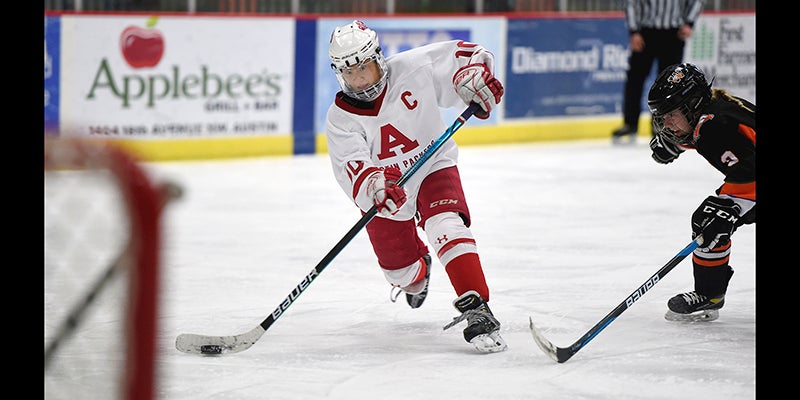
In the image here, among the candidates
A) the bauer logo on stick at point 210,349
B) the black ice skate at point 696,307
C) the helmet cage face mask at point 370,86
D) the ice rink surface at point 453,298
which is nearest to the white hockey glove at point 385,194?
the helmet cage face mask at point 370,86

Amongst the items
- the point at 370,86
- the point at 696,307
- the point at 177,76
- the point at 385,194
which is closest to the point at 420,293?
the point at 385,194

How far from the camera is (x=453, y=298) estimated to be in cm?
375

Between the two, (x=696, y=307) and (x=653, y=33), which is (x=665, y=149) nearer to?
(x=696, y=307)

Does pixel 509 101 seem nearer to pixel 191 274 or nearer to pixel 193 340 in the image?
pixel 191 274

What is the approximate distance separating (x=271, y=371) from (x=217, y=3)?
4834 mm

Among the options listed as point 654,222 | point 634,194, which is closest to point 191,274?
point 654,222

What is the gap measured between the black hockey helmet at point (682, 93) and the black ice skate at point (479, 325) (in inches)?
28.1

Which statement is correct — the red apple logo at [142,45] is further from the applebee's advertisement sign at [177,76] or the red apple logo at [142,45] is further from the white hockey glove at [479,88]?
the white hockey glove at [479,88]

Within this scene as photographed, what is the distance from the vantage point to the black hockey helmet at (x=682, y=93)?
314cm

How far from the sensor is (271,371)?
2865 mm

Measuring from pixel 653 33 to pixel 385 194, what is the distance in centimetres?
543

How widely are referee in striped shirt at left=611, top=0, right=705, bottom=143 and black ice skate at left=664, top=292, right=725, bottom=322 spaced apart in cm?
479

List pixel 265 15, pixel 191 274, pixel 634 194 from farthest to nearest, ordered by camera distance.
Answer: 1. pixel 265 15
2. pixel 634 194
3. pixel 191 274

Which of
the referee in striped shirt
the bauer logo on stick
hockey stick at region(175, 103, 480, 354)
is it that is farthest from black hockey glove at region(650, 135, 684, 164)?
the referee in striped shirt
